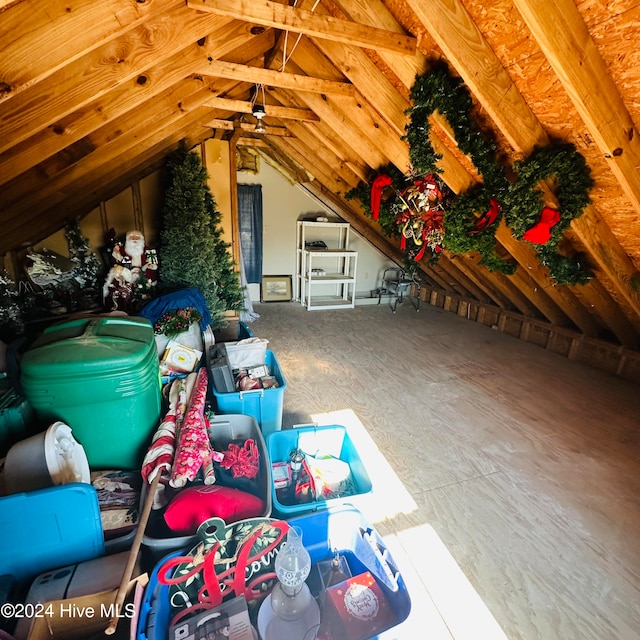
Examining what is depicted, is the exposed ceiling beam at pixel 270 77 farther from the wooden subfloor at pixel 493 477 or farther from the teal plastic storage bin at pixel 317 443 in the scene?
the wooden subfloor at pixel 493 477

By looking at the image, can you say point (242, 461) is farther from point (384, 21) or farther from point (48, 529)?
point (384, 21)

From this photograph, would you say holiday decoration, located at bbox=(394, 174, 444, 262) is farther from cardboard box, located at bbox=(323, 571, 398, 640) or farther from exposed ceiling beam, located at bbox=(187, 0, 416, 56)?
cardboard box, located at bbox=(323, 571, 398, 640)

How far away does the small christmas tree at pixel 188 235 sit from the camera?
11.1ft

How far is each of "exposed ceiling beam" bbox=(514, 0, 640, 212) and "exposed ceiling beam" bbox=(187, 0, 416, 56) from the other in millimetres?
750

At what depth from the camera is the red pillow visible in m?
1.38

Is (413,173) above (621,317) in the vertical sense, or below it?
above

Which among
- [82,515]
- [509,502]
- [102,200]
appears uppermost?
[102,200]

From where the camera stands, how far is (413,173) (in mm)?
2480

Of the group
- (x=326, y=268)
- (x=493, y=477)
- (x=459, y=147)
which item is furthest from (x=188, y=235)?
(x=326, y=268)

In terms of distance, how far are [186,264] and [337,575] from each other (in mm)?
2986

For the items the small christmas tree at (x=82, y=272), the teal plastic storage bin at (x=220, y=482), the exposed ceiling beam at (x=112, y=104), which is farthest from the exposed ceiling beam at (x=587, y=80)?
the small christmas tree at (x=82, y=272)

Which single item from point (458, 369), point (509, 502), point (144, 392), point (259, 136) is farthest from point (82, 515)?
point (259, 136)

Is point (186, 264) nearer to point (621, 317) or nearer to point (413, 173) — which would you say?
point (413, 173)

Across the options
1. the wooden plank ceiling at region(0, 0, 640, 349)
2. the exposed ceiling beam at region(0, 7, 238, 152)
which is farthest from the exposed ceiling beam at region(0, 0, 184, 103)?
the exposed ceiling beam at region(0, 7, 238, 152)
